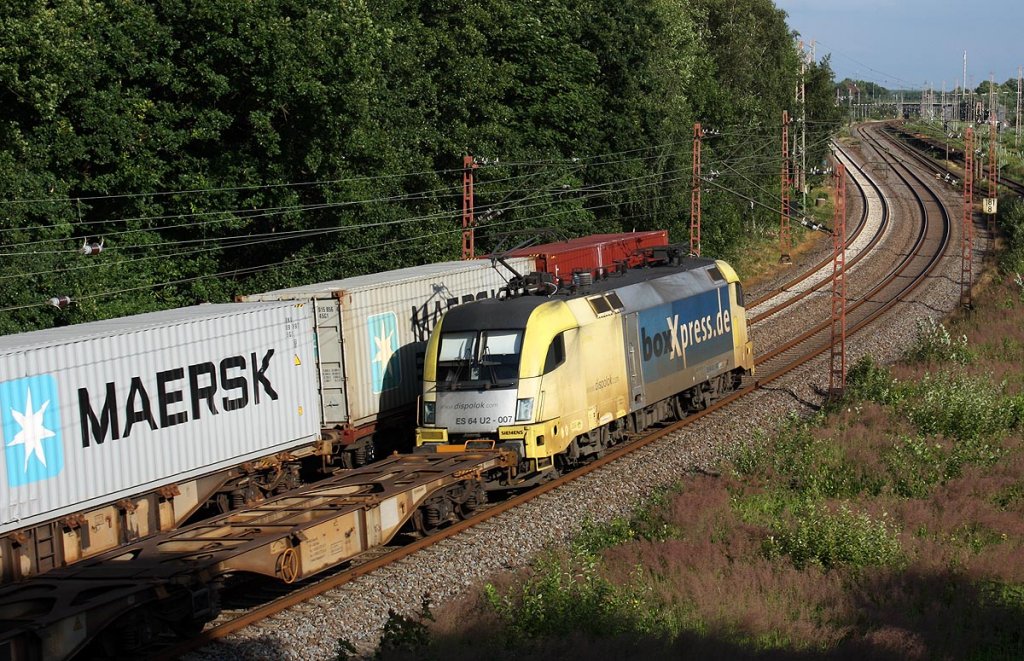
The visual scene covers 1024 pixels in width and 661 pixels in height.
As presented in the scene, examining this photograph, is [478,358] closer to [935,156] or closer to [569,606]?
[569,606]

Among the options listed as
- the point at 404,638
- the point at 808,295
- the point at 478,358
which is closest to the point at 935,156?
the point at 808,295

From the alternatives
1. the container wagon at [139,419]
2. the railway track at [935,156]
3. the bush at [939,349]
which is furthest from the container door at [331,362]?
the railway track at [935,156]

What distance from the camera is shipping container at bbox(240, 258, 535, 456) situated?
20.0 m

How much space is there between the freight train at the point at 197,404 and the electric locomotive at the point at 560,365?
1323 mm

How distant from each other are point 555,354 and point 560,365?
0.69 ft

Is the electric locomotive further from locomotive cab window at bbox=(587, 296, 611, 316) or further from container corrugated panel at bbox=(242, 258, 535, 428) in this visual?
container corrugated panel at bbox=(242, 258, 535, 428)

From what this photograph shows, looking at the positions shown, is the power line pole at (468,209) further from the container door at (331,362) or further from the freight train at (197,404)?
the container door at (331,362)

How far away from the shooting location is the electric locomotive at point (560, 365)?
695 inches

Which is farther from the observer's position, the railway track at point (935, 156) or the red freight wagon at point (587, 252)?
the railway track at point (935, 156)

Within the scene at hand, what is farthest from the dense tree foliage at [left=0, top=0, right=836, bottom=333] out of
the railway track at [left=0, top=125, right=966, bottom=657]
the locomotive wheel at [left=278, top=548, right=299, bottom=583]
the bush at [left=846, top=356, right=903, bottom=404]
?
the locomotive wheel at [left=278, top=548, right=299, bottom=583]

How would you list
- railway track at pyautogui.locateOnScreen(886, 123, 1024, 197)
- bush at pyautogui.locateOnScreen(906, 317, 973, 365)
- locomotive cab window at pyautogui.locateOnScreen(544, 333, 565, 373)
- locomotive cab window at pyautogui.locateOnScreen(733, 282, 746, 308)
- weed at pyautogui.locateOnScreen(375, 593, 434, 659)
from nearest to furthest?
1. weed at pyautogui.locateOnScreen(375, 593, 434, 659)
2. locomotive cab window at pyautogui.locateOnScreen(544, 333, 565, 373)
3. locomotive cab window at pyautogui.locateOnScreen(733, 282, 746, 308)
4. bush at pyautogui.locateOnScreen(906, 317, 973, 365)
5. railway track at pyautogui.locateOnScreen(886, 123, 1024, 197)

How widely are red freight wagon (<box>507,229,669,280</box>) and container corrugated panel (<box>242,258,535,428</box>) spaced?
335 cm

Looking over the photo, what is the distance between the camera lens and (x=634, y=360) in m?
20.7

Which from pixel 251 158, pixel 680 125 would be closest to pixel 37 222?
pixel 251 158
